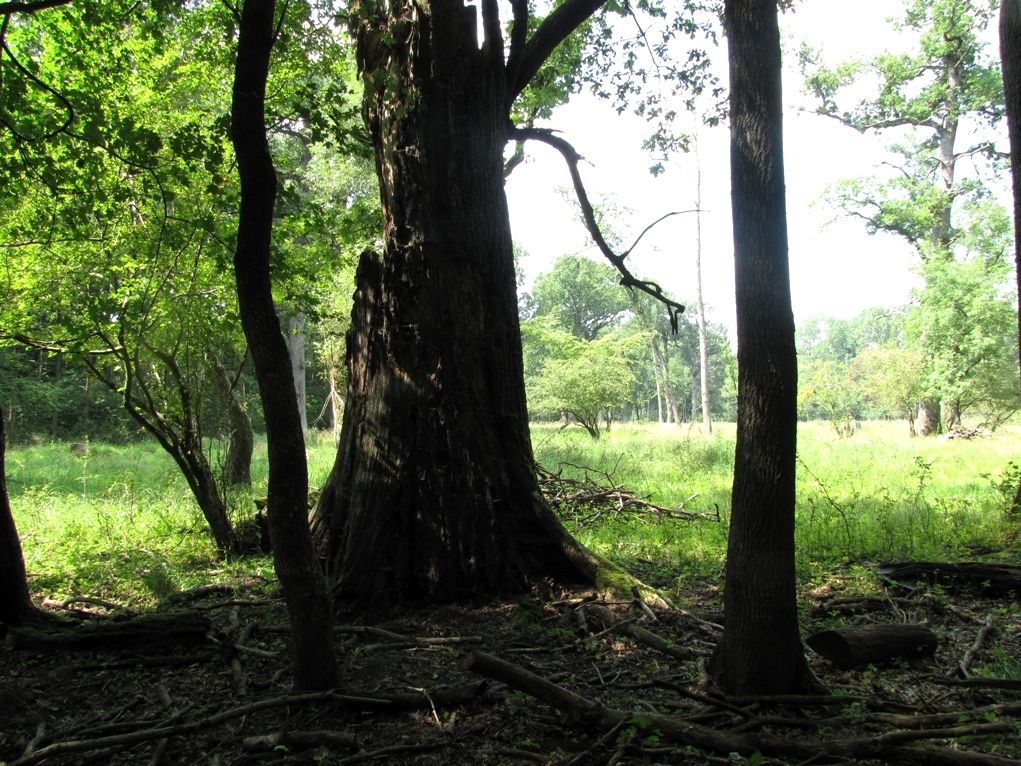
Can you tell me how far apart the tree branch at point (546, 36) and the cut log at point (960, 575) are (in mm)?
5737

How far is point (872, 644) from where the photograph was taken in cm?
436

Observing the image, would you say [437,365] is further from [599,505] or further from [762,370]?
[599,505]

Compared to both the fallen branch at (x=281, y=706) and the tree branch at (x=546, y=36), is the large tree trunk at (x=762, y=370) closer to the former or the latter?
the fallen branch at (x=281, y=706)

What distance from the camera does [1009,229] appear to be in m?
27.1

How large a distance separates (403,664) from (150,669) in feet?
5.74

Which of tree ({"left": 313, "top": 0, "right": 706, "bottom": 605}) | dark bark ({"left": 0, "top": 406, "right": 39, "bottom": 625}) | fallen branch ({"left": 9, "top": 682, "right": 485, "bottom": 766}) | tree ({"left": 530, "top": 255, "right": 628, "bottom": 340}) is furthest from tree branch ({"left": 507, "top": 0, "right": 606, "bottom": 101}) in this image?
tree ({"left": 530, "top": 255, "right": 628, "bottom": 340})

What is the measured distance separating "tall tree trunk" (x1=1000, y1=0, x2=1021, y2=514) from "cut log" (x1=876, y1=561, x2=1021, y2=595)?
2507 millimetres

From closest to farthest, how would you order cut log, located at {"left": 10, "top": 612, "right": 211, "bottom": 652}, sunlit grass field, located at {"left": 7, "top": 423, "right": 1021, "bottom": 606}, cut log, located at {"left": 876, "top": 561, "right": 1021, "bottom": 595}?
cut log, located at {"left": 10, "top": 612, "right": 211, "bottom": 652} < cut log, located at {"left": 876, "top": 561, "right": 1021, "bottom": 595} < sunlit grass field, located at {"left": 7, "top": 423, "right": 1021, "bottom": 606}

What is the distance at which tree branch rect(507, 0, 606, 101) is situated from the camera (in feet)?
21.6

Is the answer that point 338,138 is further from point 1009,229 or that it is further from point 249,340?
point 1009,229

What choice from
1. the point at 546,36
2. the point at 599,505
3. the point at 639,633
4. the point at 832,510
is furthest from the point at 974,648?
the point at 546,36

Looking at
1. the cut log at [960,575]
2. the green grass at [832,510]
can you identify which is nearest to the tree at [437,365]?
the green grass at [832,510]

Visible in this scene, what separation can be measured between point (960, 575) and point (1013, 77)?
180 inches

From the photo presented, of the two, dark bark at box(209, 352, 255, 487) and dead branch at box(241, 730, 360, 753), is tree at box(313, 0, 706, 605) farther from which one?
dark bark at box(209, 352, 255, 487)
